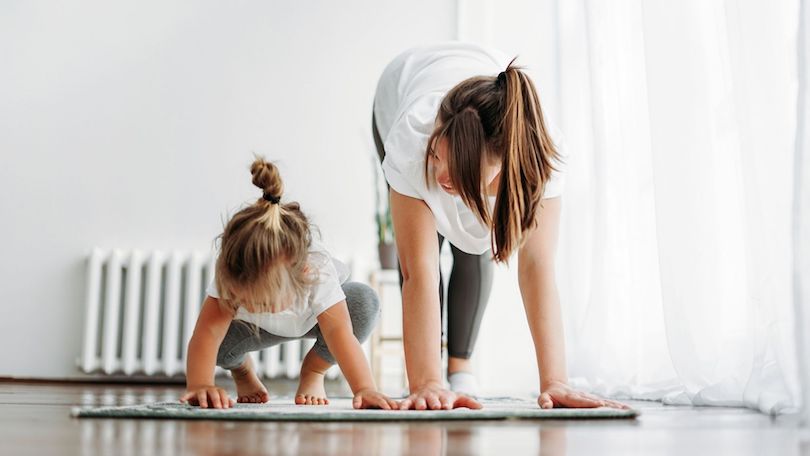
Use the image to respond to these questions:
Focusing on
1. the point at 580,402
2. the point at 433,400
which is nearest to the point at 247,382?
the point at 433,400

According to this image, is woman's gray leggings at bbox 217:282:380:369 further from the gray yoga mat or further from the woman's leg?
the gray yoga mat

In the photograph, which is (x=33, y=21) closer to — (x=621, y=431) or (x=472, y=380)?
(x=472, y=380)

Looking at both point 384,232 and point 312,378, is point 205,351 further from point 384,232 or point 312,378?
point 384,232

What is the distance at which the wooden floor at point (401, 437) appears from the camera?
0.78m

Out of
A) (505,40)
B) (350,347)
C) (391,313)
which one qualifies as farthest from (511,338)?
(350,347)

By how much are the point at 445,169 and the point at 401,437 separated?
507mm

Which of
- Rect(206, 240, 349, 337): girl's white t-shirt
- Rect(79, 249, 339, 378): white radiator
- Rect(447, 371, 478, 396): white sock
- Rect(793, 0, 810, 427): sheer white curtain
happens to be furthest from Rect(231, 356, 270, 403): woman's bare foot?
Rect(79, 249, 339, 378): white radiator

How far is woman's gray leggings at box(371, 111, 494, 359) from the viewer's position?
194 centimetres

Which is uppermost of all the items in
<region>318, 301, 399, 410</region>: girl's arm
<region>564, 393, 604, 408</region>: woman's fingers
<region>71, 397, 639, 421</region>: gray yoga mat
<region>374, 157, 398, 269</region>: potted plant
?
<region>374, 157, 398, 269</region>: potted plant

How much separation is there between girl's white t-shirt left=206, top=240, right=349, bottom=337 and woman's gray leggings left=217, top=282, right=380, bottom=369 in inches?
2.8

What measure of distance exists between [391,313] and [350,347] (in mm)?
2228

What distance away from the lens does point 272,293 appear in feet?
4.53

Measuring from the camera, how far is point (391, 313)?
3.63 meters

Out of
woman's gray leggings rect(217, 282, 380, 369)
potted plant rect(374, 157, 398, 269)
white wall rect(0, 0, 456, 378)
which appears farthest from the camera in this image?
white wall rect(0, 0, 456, 378)
